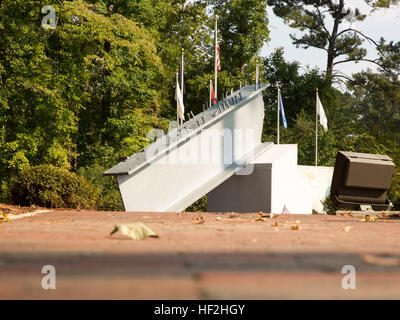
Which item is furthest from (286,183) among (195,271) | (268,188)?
(195,271)

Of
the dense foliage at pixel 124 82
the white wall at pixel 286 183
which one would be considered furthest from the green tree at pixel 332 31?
the white wall at pixel 286 183

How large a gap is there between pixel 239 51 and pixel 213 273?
112 ft

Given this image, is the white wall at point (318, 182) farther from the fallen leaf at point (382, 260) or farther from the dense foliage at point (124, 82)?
the fallen leaf at point (382, 260)

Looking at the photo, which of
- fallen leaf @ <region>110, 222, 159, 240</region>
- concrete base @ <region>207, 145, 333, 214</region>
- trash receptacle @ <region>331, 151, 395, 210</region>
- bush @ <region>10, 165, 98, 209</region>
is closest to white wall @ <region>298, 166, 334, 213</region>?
concrete base @ <region>207, 145, 333, 214</region>

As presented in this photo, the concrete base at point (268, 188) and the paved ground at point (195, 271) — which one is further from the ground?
the paved ground at point (195, 271)

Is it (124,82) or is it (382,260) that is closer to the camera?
(382,260)

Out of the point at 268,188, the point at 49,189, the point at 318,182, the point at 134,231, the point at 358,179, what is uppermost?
the point at 134,231

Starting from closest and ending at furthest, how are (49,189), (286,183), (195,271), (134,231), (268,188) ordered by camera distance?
(195,271) → (134,231) → (49,189) → (268,188) → (286,183)

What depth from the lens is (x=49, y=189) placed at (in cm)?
1092

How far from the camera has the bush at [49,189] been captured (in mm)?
10805

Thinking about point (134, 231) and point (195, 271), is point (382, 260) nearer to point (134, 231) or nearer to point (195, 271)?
point (195, 271)

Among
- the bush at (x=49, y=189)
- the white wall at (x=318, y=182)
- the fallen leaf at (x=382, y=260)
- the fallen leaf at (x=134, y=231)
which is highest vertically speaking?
the fallen leaf at (x=382, y=260)

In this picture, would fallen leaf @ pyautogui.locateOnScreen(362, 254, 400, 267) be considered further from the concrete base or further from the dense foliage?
the concrete base

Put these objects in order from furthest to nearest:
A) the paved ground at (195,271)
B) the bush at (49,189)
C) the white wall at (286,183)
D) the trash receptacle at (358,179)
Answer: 1. the white wall at (286,183)
2. the bush at (49,189)
3. the trash receptacle at (358,179)
4. the paved ground at (195,271)
